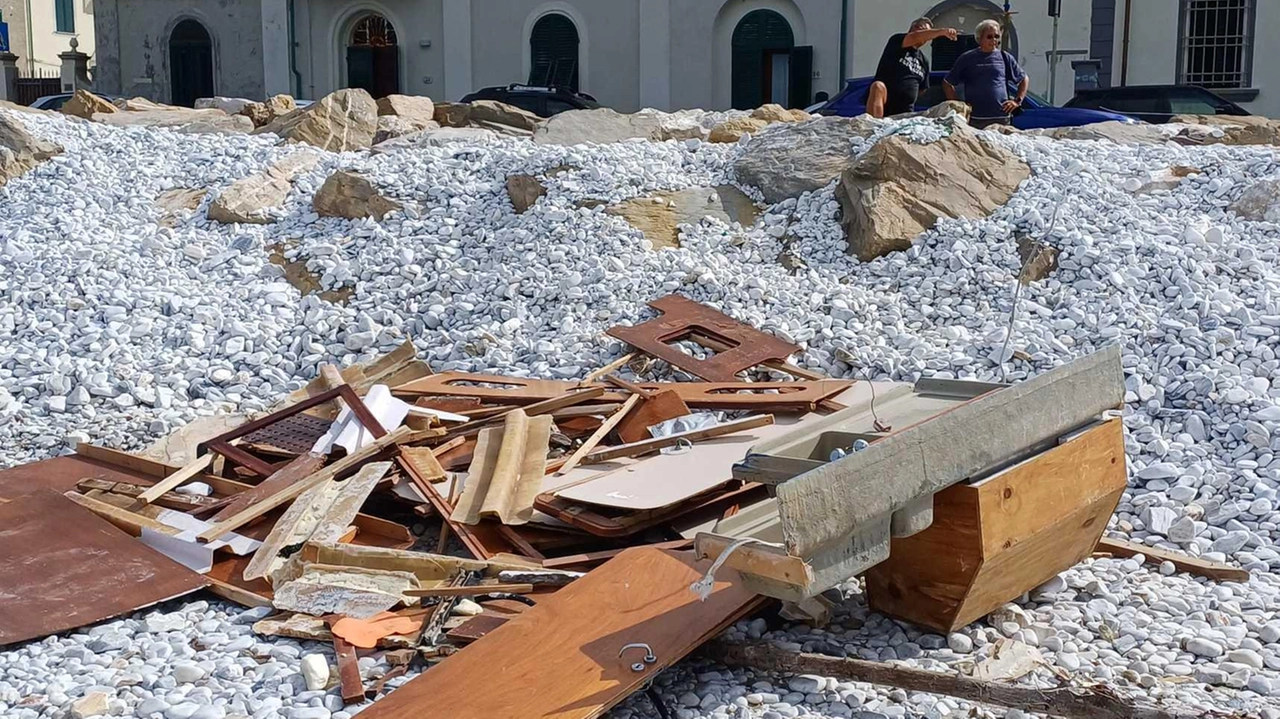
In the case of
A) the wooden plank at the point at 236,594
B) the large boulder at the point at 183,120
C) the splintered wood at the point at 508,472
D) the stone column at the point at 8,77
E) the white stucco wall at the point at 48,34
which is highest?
the white stucco wall at the point at 48,34

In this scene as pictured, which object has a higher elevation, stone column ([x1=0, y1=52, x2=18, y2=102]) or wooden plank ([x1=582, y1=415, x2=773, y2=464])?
stone column ([x1=0, y1=52, x2=18, y2=102])

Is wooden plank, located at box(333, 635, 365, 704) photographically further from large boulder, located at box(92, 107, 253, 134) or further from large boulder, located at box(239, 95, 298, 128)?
large boulder, located at box(239, 95, 298, 128)

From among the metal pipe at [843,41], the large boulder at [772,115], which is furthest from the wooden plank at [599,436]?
the metal pipe at [843,41]

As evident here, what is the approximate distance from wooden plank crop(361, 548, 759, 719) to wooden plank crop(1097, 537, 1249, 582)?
66.6 inches

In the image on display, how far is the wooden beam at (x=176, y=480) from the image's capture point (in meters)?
4.93

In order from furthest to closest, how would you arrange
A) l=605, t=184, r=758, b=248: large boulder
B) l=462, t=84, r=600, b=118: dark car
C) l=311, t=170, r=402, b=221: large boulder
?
1. l=462, t=84, r=600, b=118: dark car
2. l=311, t=170, r=402, b=221: large boulder
3. l=605, t=184, r=758, b=248: large boulder

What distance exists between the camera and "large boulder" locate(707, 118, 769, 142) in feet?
33.3

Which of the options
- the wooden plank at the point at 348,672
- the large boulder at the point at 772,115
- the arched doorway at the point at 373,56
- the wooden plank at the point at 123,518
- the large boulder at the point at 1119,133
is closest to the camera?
the wooden plank at the point at 348,672

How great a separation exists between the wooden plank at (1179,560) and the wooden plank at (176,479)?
3646 mm

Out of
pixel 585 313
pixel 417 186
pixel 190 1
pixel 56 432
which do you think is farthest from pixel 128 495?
pixel 190 1

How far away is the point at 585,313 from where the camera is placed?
7262 millimetres

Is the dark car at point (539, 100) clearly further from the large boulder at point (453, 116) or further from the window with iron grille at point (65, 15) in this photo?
the window with iron grille at point (65, 15)


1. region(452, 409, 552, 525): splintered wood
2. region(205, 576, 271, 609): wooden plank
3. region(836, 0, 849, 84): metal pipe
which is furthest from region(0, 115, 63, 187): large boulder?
region(836, 0, 849, 84): metal pipe

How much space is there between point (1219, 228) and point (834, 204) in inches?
92.0
